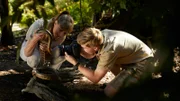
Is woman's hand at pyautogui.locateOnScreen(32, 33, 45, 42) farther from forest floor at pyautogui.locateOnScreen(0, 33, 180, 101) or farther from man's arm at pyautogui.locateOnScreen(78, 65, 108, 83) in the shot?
forest floor at pyautogui.locateOnScreen(0, 33, 180, 101)

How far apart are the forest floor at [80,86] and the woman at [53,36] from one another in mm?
608

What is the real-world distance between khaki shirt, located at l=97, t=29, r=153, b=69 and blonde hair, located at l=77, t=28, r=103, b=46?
12cm

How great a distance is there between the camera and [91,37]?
376 cm

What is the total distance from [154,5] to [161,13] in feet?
0.12

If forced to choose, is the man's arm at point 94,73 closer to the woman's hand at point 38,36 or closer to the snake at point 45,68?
the woman's hand at point 38,36

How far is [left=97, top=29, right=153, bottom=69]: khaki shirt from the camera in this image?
12.9 feet

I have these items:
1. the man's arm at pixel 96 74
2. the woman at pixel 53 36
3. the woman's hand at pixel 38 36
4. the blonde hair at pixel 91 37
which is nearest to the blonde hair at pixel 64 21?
the woman at pixel 53 36

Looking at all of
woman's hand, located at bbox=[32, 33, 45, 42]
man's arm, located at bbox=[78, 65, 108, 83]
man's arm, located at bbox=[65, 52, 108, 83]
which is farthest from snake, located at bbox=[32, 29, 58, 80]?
man's arm, located at bbox=[78, 65, 108, 83]

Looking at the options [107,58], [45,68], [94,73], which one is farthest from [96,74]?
[45,68]

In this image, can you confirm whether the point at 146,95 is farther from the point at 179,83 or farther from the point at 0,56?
the point at 0,56

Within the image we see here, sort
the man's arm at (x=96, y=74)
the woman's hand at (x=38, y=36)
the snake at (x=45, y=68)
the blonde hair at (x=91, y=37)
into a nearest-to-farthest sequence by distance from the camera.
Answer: the blonde hair at (x=91, y=37) → the man's arm at (x=96, y=74) → the woman's hand at (x=38, y=36) → the snake at (x=45, y=68)

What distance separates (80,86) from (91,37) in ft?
6.84

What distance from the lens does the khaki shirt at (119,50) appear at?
394 cm

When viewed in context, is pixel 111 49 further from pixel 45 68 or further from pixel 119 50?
pixel 45 68
